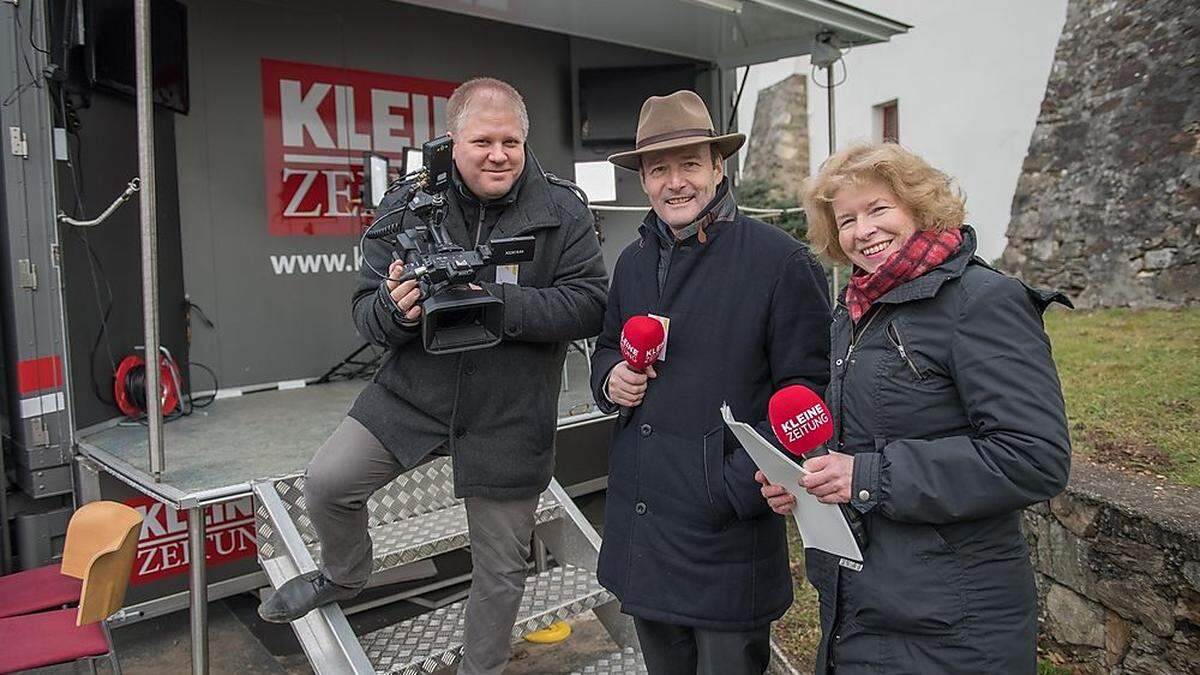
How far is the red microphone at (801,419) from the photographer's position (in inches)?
55.4

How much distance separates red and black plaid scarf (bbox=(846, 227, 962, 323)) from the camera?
1.46 metres

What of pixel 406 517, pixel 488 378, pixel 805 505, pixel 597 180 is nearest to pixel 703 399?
pixel 805 505

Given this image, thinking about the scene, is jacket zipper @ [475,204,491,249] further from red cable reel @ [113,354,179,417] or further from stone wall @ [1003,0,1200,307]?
stone wall @ [1003,0,1200,307]

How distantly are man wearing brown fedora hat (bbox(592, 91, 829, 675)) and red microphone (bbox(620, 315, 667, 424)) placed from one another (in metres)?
0.06

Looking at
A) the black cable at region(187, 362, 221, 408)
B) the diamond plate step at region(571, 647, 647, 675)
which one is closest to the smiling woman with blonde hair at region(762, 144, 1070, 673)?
the diamond plate step at region(571, 647, 647, 675)

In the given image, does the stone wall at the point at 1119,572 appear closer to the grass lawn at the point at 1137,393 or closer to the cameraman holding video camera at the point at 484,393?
the grass lawn at the point at 1137,393

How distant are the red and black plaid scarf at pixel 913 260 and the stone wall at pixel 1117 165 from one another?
788 centimetres

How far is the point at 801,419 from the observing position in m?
1.41

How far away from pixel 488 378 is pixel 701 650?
869 millimetres

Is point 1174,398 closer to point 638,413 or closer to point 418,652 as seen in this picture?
point 638,413

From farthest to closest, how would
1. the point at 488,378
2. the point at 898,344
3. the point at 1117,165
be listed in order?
A: the point at 1117,165, the point at 488,378, the point at 898,344

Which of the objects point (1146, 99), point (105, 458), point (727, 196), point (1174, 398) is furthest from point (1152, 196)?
point (105, 458)

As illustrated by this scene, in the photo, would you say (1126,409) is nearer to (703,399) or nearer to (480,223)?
(703,399)

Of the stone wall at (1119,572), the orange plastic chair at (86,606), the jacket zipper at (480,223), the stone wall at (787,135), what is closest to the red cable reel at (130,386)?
the orange plastic chair at (86,606)
